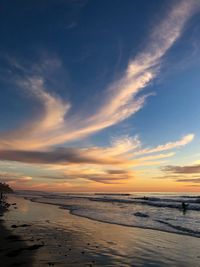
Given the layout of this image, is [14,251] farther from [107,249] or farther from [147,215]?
[147,215]

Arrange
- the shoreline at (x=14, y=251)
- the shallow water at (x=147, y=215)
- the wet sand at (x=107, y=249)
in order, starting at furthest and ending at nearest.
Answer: the shallow water at (x=147, y=215) → the wet sand at (x=107, y=249) → the shoreline at (x=14, y=251)

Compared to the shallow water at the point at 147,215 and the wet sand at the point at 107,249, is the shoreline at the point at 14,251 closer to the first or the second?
the wet sand at the point at 107,249

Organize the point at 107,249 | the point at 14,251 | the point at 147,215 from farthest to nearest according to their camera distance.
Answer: the point at 147,215 → the point at 107,249 → the point at 14,251

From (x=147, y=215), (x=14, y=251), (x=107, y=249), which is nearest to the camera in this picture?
(x=14, y=251)

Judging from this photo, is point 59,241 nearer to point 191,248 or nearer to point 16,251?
point 16,251

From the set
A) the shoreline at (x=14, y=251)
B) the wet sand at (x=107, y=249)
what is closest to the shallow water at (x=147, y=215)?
the wet sand at (x=107, y=249)

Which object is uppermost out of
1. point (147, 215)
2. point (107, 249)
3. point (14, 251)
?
point (147, 215)

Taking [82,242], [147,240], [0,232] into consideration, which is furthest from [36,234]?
[147,240]

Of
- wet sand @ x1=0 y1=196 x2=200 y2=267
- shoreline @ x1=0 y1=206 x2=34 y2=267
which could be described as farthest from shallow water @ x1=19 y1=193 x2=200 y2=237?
shoreline @ x1=0 y1=206 x2=34 y2=267

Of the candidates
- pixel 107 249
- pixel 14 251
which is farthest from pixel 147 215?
pixel 14 251

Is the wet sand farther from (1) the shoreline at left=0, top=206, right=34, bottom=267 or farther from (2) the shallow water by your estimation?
(2) the shallow water

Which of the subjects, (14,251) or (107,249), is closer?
(14,251)

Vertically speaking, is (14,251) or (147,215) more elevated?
(147,215)

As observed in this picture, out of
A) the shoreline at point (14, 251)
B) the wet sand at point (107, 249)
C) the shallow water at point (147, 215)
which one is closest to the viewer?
the shoreline at point (14, 251)
